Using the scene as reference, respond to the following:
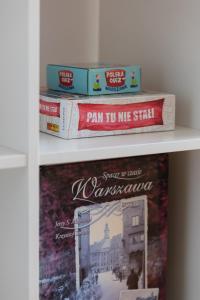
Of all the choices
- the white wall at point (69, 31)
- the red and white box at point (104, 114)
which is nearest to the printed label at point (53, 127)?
the red and white box at point (104, 114)

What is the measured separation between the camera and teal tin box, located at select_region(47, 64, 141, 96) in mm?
1099

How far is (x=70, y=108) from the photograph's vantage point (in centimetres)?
105

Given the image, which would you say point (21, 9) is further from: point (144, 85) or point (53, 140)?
point (144, 85)

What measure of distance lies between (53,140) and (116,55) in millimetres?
376

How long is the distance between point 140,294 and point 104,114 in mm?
341

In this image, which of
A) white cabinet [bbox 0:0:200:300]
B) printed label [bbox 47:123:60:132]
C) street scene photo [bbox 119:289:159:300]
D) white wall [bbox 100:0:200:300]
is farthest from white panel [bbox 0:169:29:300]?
white wall [bbox 100:0:200:300]

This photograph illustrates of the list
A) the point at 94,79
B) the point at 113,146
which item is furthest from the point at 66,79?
the point at 113,146

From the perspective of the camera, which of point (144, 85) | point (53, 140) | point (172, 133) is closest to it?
point (53, 140)

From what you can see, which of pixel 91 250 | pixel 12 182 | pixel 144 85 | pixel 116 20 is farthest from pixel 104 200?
pixel 116 20

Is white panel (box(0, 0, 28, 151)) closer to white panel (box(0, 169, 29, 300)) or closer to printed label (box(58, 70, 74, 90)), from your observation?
white panel (box(0, 169, 29, 300))

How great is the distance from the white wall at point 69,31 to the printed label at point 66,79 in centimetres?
18

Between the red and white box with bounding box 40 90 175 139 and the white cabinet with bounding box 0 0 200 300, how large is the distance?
2 centimetres

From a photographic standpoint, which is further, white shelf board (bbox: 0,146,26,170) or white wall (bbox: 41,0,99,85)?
white wall (bbox: 41,0,99,85)

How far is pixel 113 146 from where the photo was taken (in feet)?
3.27
